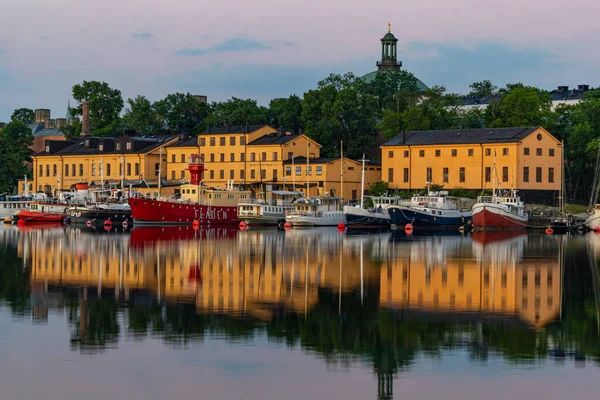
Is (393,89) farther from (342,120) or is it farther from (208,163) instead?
(208,163)

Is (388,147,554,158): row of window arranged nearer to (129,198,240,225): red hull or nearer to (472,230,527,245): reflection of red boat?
(472,230,527,245): reflection of red boat

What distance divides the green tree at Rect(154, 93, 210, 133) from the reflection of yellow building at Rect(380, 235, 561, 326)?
290ft

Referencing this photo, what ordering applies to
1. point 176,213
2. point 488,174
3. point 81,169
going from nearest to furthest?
point 176,213 < point 488,174 < point 81,169

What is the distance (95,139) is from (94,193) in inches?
928

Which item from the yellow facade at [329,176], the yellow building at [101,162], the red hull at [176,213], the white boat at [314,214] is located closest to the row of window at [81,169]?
the yellow building at [101,162]

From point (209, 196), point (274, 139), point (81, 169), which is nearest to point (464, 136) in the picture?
point (274, 139)

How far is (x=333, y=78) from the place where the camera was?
452 ft

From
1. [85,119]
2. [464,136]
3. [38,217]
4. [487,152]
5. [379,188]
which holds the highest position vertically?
[85,119]

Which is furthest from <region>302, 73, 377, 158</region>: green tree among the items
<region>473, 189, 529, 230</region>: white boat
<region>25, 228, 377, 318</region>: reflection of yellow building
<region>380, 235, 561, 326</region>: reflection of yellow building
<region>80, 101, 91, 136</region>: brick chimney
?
<region>380, 235, 561, 326</region>: reflection of yellow building

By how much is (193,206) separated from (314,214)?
38.5ft

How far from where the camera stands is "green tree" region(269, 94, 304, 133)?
132 m

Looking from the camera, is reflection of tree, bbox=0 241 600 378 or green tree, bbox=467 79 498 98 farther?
green tree, bbox=467 79 498 98

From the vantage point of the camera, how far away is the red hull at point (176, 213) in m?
97.9

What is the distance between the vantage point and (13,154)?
137m
